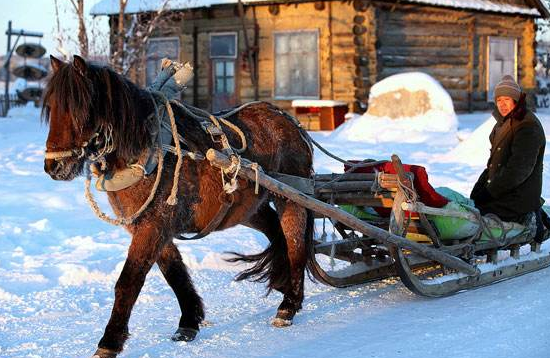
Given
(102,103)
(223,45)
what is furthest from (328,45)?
(102,103)

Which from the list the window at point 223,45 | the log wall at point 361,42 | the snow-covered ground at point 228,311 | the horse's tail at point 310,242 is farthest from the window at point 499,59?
the horse's tail at point 310,242

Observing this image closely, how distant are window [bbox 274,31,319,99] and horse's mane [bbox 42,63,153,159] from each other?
46.3 feet

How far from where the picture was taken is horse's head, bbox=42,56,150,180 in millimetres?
3498

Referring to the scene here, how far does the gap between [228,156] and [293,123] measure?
97 cm

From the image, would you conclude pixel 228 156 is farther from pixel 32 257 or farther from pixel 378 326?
pixel 32 257

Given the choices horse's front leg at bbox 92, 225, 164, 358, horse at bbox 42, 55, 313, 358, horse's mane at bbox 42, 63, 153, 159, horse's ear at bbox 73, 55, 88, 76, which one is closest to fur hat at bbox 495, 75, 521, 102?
horse at bbox 42, 55, 313, 358

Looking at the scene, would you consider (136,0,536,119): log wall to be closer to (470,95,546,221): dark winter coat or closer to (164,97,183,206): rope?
(470,95,546,221): dark winter coat

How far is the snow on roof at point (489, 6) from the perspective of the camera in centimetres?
1774

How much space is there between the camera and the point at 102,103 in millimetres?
3668

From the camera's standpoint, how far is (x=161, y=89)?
Result: 4.19 m

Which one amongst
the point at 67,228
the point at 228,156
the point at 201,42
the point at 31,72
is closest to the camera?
the point at 228,156

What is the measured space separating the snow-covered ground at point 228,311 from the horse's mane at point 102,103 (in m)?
1.25

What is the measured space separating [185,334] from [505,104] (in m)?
3.26

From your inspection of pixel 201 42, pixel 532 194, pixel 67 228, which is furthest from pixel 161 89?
pixel 201 42
